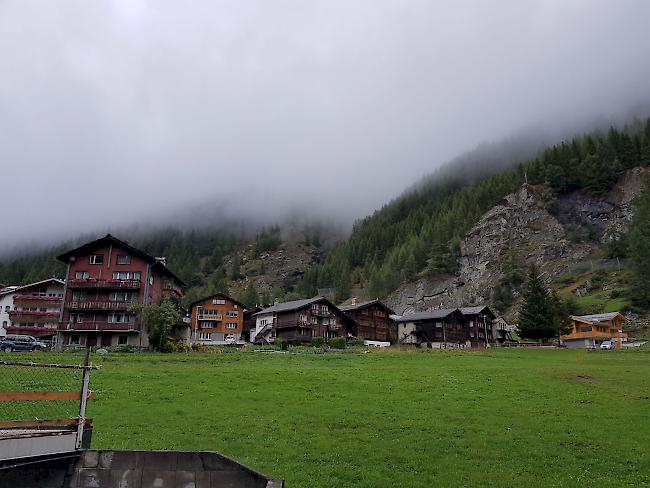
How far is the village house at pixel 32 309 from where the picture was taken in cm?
9962

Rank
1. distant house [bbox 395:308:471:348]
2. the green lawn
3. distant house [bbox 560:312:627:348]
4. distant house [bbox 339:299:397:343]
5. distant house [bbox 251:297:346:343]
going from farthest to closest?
distant house [bbox 339:299:397:343]
distant house [bbox 395:308:471:348]
distant house [bbox 251:297:346:343]
distant house [bbox 560:312:627:348]
the green lawn

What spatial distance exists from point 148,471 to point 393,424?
12007 mm

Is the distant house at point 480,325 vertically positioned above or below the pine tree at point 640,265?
below

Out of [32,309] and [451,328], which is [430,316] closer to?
[451,328]

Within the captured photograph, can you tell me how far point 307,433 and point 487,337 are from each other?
103026 millimetres

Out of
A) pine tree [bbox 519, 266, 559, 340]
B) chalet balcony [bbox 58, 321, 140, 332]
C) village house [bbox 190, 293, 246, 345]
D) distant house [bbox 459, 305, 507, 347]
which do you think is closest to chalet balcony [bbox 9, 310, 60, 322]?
chalet balcony [bbox 58, 321, 140, 332]

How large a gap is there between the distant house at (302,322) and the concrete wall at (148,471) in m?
85.2

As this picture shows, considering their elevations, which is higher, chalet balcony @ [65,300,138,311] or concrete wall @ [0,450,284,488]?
chalet balcony @ [65,300,138,311]

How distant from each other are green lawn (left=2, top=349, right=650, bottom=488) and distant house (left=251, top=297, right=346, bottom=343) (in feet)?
204

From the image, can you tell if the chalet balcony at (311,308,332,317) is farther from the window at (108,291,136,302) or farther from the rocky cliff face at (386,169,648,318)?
the rocky cliff face at (386,169,648,318)

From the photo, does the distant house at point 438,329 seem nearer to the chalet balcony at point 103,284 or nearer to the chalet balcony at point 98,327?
the chalet balcony at point 98,327

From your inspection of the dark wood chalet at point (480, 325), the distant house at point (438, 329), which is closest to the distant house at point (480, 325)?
the dark wood chalet at point (480, 325)

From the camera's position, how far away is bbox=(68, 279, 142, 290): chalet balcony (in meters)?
78.8

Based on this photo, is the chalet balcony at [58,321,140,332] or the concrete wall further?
the chalet balcony at [58,321,140,332]
